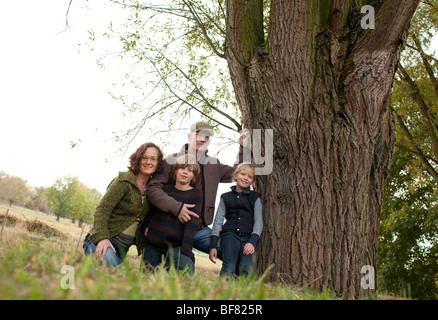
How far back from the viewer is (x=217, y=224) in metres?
4.53

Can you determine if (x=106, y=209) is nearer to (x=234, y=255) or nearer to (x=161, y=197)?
(x=161, y=197)

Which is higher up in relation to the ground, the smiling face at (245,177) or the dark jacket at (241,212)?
the smiling face at (245,177)

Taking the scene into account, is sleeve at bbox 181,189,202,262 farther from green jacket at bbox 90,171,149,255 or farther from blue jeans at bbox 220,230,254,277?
green jacket at bbox 90,171,149,255

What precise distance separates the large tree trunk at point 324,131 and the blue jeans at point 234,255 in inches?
8.5

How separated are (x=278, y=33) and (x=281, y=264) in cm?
283

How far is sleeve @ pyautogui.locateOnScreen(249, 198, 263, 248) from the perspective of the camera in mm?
4246

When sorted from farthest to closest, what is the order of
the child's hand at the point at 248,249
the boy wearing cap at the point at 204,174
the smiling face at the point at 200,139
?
the smiling face at the point at 200,139 → the boy wearing cap at the point at 204,174 → the child's hand at the point at 248,249

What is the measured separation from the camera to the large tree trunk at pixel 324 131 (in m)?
4.12

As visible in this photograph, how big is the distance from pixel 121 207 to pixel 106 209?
7.5 inches

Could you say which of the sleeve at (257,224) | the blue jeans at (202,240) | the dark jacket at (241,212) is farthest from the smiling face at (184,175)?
the sleeve at (257,224)

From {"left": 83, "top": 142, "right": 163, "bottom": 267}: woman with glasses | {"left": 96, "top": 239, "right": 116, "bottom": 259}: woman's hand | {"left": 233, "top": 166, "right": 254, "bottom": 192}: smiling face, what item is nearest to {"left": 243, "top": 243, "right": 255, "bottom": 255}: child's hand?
{"left": 233, "top": 166, "right": 254, "bottom": 192}: smiling face

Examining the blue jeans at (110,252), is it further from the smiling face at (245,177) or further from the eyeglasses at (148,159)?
the smiling face at (245,177)
